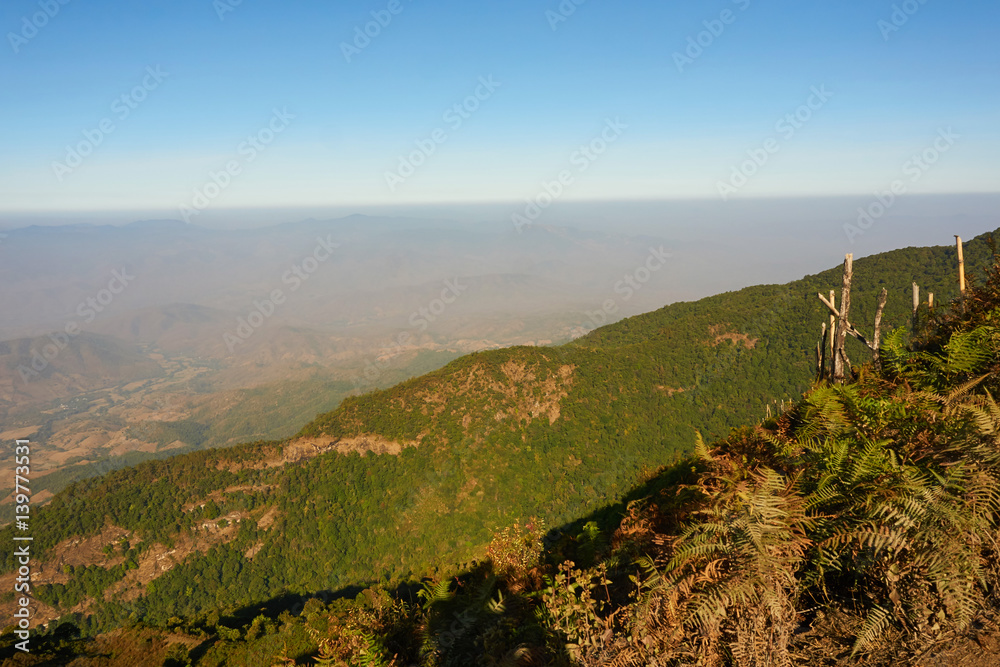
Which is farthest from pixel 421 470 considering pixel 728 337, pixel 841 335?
pixel 728 337

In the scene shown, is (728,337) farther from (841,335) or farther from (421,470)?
(841,335)

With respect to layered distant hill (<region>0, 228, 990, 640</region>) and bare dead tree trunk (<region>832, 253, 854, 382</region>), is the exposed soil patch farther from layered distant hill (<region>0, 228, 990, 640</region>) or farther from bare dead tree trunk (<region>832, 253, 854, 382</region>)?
bare dead tree trunk (<region>832, 253, 854, 382</region>)

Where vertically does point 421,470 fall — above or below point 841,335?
below

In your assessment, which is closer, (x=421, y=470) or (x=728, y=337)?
(x=421, y=470)

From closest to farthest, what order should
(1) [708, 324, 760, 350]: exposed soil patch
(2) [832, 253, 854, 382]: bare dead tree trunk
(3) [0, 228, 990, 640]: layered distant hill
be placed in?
(2) [832, 253, 854, 382]: bare dead tree trunk < (3) [0, 228, 990, 640]: layered distant hill < (1) [708, 324, 760, 350]: exposed soil patch

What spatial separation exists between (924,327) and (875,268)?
6415cm

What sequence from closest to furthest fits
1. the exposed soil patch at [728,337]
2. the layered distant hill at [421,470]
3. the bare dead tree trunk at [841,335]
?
the bare dead tree trunk at [841,335] → the layered distant hill at [421,470] → the exposed soil patch at [728,337]

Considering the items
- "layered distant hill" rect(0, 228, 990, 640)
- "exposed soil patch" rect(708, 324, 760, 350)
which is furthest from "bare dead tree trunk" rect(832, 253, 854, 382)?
"exposed soil patch" rect(708, 324, 760, 350)

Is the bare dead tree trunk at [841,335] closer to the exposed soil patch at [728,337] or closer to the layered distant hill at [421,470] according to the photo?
the layered distant hill at [421,470]

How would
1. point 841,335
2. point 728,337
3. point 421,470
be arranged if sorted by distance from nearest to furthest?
point 841,335 → point 421,470 → point 728,337

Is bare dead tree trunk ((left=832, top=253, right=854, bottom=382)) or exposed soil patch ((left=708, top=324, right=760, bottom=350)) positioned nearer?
bare dead tree trunk ((left=832, top=253, right=854, bottom=382))

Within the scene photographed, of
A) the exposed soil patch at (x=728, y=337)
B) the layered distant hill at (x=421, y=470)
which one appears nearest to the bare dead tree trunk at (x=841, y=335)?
the layered distant hill at (x=421, y=470)

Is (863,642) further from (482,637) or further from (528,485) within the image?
(528,485)

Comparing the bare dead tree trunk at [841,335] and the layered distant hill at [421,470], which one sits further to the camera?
the layered distant hill at [421,470]
